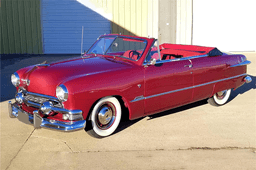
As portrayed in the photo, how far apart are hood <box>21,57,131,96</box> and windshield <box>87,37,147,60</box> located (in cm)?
43

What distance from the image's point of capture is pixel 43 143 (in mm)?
4316

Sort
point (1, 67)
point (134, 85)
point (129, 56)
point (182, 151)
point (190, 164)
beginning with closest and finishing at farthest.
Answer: point (190, 164), point (182, 151), point (134, 85), point (129, 56), point (1, 67)

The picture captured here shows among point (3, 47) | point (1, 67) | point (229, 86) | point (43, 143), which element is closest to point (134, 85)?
point (43, 143)

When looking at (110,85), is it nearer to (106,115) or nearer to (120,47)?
(106,115)

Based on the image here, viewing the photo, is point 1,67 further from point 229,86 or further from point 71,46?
point 229,86

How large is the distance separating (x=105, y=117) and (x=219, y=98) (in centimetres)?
280

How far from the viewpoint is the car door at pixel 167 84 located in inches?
186

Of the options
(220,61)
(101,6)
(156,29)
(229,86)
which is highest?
(101,6)

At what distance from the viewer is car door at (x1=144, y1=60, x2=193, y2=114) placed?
15.5 ft

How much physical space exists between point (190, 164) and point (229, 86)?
2796 mm

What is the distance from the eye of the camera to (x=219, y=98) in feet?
20.2

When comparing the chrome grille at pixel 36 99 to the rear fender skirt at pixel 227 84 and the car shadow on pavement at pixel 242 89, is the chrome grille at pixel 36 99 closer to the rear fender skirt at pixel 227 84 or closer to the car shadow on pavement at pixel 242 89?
the rear fender skirt at pixel 227 84

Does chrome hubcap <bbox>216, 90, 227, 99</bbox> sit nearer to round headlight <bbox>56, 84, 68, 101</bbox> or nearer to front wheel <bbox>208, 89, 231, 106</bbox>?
front wheel <bbox>208, 89, 231, 106</bbox>

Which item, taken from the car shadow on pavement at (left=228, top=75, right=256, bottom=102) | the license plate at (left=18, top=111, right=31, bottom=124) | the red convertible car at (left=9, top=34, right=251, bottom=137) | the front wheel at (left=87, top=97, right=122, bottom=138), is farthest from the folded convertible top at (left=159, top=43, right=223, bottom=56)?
the license plate at (left=18, top=111, right=31, bottom=124)
